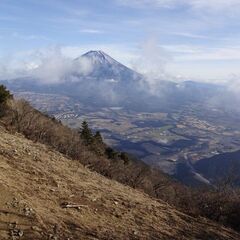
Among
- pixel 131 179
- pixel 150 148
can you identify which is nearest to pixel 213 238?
pixel 131 179

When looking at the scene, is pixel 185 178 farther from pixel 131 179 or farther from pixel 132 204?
pixel 132 204

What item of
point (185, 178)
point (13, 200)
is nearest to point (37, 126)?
point (13, 200)

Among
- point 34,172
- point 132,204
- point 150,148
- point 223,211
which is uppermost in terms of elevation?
point 34,172

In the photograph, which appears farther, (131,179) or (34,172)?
(131,179)

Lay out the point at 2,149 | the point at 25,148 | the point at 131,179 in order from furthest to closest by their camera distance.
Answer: the point at 131,179 < the point at 25,148 < the point at 2,149

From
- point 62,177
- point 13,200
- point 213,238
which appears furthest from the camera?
point 62,177

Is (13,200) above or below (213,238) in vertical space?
above
